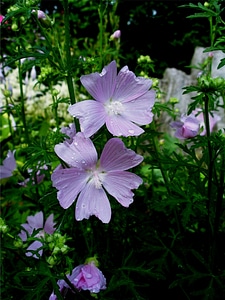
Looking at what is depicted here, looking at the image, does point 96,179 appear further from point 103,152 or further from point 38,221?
point 38,221

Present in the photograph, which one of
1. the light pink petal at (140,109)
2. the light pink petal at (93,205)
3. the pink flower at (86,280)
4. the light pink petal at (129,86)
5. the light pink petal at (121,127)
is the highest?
the light pink petal at (129,86)

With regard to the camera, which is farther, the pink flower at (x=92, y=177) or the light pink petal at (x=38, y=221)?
the light pink petal at (x=38, y=221)

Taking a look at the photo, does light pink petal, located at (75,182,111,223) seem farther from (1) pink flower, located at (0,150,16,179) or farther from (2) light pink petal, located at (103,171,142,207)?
(1) pink flower, located at (0,150,16,179)

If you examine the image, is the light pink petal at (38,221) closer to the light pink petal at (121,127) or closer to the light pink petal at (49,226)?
the light pink petal at (49,226)

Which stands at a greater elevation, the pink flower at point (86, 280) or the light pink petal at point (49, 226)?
the pink flower at point (86, 280)

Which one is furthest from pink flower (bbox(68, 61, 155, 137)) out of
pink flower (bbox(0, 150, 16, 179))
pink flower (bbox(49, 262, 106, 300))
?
pink flower (bbox(0, 150, 16, 179))

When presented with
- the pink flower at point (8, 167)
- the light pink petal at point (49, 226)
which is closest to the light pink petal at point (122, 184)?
the light pink petal at point (49, 226)
